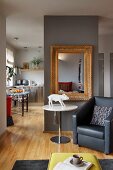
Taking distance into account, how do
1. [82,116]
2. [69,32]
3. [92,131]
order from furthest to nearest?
1. [69,32]
2. [82,116]
3. [92,131]

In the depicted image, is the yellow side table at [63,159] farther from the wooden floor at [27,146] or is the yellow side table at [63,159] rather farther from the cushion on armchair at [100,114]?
the cushion on armchair at [100,114]

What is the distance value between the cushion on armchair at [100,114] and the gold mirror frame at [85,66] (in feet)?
2.28

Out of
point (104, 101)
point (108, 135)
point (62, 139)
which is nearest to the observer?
point (108, 135)

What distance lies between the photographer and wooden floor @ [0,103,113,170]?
3.05 metres

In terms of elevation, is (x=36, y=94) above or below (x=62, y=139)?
above

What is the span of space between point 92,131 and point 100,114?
1.66 feet

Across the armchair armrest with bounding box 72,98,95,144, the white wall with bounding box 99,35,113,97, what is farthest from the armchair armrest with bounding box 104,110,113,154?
the white wall with bounding box 99,35,113,97

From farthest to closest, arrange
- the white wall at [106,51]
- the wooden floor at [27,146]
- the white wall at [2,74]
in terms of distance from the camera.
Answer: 1. the white wall at [106,51]
2. the white wall at [2,74]
3. the wooden floor at [27,146]

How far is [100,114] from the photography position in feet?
12.0

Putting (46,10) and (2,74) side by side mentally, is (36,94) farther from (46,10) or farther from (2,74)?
(46,10)

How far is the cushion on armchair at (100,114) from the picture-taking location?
141 inches

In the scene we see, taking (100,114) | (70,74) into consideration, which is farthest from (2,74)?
(100,114)

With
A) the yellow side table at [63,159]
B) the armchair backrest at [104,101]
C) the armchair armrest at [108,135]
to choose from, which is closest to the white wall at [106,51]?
the armchair backrest at [104,101]

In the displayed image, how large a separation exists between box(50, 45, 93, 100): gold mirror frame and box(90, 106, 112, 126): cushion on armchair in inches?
27.4
